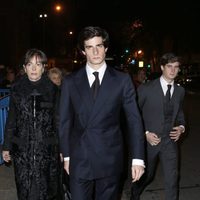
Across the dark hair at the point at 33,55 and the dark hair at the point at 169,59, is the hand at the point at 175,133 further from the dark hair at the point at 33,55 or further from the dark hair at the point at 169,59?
the dark hair at the point at 33,55

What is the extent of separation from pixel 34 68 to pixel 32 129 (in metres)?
0.61

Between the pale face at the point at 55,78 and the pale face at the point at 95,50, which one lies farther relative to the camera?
the pale face at the point at 55,78

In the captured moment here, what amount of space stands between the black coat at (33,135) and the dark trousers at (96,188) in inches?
44.2

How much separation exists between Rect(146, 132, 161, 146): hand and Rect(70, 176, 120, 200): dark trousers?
156 cm

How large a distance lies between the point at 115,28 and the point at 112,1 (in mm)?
18616

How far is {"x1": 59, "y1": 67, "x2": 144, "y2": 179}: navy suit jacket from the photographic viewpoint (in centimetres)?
364

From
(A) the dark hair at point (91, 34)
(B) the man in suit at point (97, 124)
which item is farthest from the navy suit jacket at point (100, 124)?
(A) the dark hair at point (91, 34)

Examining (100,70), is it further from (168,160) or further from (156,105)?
(168,160)

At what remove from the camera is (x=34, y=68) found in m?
4.79

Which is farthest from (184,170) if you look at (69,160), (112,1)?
(112,1)

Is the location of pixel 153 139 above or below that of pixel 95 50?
below

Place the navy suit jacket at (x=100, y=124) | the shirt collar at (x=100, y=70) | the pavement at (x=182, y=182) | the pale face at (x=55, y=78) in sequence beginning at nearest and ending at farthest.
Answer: the navy suit jacket at (x=100, y=124) < the shirt collar at (x=100, y=70) < the pavement at (x=182, y=182) < the pale face at (x=55, y=78)

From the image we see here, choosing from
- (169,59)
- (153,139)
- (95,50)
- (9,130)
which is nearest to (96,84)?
(95,50)

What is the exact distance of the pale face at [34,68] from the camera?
475cm
